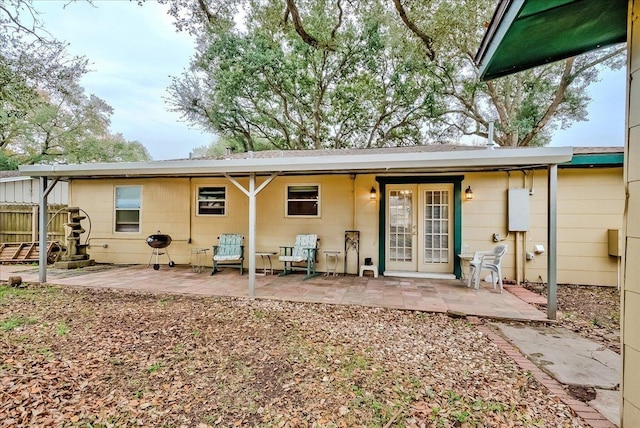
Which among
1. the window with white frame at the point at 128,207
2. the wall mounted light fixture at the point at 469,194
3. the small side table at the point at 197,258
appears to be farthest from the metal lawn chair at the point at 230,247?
the wall mounted light fixture at the point at 469,194

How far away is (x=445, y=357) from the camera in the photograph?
305 centimetres

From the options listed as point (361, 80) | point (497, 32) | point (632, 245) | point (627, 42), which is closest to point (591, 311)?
point (632, 245)

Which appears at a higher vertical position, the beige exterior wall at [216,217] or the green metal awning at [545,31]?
the green metal awning at [545,31]

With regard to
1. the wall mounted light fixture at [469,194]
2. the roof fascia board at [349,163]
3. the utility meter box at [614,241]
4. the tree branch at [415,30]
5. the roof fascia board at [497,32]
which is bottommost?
the utility meter box at [614,241]

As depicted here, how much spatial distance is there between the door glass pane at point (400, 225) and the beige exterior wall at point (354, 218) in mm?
346

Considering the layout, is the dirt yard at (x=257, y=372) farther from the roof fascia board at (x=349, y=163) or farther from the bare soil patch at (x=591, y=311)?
the roof fascia board at (x=349, y=163)

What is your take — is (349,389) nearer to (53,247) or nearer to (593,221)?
(593,221)

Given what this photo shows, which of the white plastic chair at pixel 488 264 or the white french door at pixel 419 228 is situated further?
the white french door at pixel 419 228

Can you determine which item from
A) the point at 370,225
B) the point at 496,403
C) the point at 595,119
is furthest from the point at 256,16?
the point at 595,119

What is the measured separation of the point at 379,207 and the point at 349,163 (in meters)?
2.64

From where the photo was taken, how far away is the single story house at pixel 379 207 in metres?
5.55

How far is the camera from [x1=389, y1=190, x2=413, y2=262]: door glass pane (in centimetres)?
686

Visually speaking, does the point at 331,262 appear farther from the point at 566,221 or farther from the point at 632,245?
the point at 632,245

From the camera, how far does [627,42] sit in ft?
5.49
